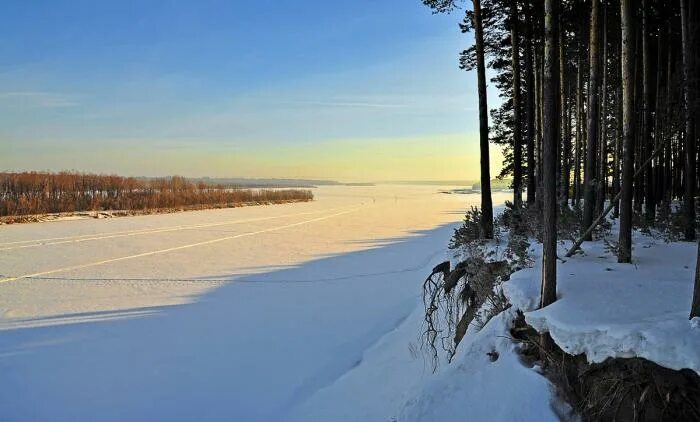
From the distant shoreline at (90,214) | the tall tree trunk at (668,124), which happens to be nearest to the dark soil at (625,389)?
the tall tree trunk at (668,124)

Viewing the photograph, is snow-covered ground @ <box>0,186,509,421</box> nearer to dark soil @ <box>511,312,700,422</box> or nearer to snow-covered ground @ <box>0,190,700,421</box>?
snow-covered ground @ <box>0,190,700,421</box>

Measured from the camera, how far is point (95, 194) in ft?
133

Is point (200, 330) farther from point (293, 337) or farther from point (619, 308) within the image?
point (619, 308)

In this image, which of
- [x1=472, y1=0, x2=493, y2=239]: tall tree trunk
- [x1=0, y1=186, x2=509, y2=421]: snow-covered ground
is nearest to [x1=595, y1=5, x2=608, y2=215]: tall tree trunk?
[x1=472, y1=0, x2=493, y2=239]: tall tree trunk

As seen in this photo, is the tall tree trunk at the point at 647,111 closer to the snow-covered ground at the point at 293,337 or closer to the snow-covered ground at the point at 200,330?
the snow-covered ground at the point at 293,337

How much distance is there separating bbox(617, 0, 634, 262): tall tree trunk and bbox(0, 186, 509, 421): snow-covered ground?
3093 mm

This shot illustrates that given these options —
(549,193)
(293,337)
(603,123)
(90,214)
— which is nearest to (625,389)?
(549,193)

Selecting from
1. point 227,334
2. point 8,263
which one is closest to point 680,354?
point 227,334

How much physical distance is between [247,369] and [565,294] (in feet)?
15.3

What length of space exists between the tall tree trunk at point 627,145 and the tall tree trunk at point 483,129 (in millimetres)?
3891

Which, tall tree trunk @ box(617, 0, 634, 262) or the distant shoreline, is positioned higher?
tall tree trunk @ box(617, 0, 634, 262)

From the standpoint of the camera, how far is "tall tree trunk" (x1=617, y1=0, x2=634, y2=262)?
5.86 metres

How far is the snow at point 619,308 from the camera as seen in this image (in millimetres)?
3147

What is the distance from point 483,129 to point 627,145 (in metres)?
4.38
